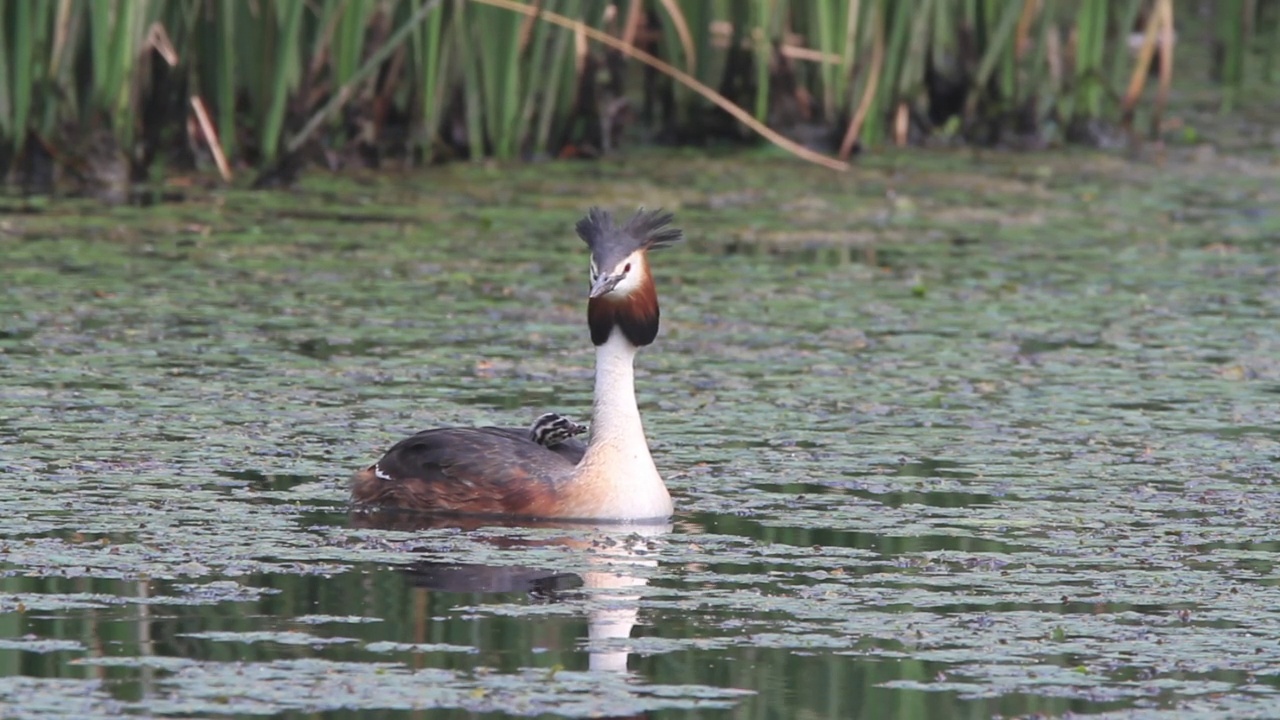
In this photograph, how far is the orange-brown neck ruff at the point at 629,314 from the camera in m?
7.80

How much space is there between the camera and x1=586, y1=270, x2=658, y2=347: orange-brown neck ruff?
25.6 ft

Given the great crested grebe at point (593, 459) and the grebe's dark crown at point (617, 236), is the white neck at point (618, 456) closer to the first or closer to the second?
the great crested grebe at point (593, 459)

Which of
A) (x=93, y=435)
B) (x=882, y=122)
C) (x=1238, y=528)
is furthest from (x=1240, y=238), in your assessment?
(x=93, y=435)

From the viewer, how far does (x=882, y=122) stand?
16.8 metres

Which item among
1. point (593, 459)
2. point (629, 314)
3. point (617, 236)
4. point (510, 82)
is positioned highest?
point (510, 82)

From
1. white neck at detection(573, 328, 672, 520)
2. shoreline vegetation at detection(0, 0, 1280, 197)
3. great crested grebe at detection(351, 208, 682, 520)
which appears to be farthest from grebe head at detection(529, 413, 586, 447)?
shoreline vegetation at detection(0, 0, 1280, 197)

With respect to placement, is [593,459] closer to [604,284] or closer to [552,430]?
[552,430]

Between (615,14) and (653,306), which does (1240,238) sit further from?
(653,306)

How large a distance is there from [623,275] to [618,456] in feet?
1.85

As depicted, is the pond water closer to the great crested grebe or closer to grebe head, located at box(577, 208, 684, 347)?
the great crested grebe

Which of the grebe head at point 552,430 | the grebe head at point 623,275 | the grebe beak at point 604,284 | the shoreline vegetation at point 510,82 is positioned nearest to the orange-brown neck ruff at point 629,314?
the grebe head at point 623,275

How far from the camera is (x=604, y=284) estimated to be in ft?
25.0

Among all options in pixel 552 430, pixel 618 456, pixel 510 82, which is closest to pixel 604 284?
pixel 618 456

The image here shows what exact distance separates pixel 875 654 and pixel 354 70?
8669 millimetres
